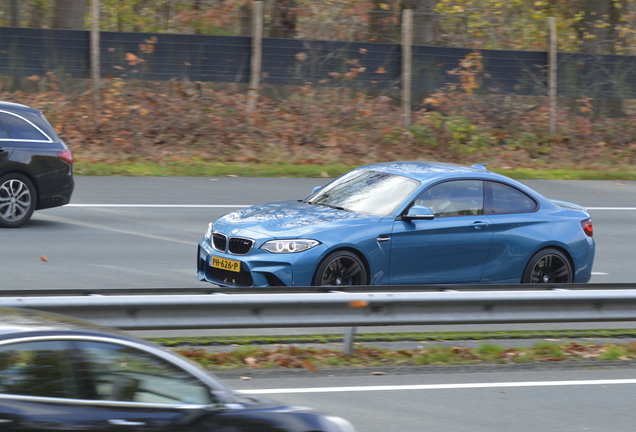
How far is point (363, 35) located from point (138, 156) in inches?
290

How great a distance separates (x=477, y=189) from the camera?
10.3m

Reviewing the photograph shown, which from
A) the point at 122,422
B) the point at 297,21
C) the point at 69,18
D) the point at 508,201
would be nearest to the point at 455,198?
the point at 508,201

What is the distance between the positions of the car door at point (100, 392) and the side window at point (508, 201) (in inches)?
262

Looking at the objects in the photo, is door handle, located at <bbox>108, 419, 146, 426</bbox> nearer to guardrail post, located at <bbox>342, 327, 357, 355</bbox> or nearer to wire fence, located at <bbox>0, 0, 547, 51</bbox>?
guardrail post, located at <bbox>342, 327, 357, 355</bbox>

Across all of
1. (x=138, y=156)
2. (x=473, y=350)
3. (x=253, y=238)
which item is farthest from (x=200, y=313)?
(x=138, y=156)

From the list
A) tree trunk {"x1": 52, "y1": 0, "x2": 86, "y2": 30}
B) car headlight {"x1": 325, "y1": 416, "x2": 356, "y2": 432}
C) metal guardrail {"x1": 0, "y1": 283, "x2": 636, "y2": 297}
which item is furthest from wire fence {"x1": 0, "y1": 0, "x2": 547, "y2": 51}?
car headlight {"x1": 325, "y1": 416, "x2": 356, "y2": 432}

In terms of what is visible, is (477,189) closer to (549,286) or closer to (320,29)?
(549,286)

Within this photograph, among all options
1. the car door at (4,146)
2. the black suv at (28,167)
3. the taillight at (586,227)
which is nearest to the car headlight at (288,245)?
the taillight at (586,227)

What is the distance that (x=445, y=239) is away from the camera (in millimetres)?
9773

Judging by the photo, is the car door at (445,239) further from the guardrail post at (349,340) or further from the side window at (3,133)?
the side window at (3,133)

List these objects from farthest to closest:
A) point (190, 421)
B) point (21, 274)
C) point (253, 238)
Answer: point (21, 274), point (253, 238), point (190, 421)

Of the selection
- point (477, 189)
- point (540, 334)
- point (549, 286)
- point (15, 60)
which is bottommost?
point (540, 334)

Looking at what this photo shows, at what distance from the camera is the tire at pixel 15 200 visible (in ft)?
41.0

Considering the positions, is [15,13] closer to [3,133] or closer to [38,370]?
[3,133]
